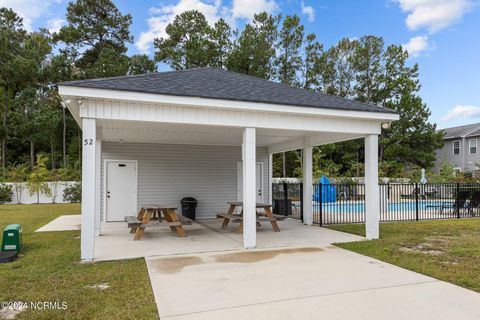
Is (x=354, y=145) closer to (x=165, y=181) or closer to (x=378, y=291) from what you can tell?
(x=165, y=181)

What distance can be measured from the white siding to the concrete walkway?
621cm

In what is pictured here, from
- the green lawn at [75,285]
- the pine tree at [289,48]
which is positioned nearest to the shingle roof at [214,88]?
the green lawn at [75,285]

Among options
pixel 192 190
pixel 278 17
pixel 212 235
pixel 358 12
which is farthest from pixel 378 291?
pixel 278 17

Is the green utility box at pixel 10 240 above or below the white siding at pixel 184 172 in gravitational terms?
below

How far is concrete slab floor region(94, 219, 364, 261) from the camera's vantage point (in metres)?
7.27

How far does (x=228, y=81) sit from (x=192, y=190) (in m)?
5.23

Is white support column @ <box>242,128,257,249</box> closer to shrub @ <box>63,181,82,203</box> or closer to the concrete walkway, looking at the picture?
the concrete walkway

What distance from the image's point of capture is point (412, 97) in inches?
1244

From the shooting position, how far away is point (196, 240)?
28.1ft

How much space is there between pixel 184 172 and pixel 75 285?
818 centimetres

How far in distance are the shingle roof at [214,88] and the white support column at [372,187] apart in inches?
34.3

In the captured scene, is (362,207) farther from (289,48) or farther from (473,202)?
(289,48)

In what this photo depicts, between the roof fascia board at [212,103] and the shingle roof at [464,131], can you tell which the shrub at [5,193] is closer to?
the roof fascia board at [212,103]

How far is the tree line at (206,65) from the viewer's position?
26250mm
